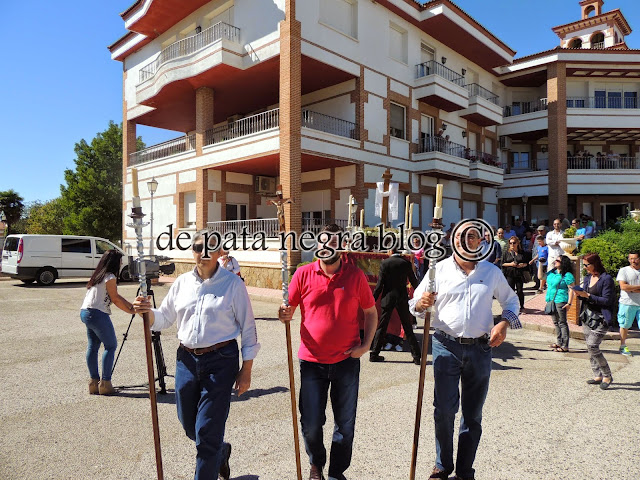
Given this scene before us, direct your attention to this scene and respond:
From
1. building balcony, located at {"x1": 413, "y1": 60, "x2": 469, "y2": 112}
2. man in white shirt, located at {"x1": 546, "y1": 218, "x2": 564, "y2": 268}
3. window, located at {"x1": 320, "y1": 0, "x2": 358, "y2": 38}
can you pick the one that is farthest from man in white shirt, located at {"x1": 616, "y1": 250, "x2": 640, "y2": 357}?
building balcony, located at {"x1": 413, "y1": 60, "x2": 469, "y2": 112}

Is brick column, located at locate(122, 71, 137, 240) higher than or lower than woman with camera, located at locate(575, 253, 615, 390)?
higher

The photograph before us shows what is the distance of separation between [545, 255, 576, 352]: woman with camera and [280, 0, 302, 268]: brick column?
994 centimetres

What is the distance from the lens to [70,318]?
10.3 m

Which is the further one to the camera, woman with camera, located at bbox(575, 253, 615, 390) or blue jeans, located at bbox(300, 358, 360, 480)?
woman with camera, located at bbox(575, 253, 615, 390)

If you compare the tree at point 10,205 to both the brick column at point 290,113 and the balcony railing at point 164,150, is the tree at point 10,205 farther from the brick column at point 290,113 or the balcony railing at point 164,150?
the brick column at point 290,113

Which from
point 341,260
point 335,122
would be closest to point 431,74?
point 335,122

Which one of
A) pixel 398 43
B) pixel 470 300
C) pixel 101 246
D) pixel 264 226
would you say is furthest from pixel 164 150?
pixel 470 300

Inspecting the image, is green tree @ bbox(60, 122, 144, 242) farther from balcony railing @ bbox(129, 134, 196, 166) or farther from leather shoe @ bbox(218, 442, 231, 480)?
leather shoe @ bbox(218, 442, 231, 480)

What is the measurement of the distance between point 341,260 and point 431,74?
20.4m

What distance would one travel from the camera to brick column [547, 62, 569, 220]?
Answer: 86.1ft

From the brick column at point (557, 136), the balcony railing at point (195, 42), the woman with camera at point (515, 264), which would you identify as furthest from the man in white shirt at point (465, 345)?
the brick column at point (557, 136)

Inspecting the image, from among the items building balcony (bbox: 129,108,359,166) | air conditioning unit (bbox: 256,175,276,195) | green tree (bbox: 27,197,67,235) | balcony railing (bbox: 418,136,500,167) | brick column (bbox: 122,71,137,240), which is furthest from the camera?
green tree (bbox: 27,197,67,235)

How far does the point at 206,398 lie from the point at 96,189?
33.9 m

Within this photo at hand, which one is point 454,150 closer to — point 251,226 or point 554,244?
point 251,226
